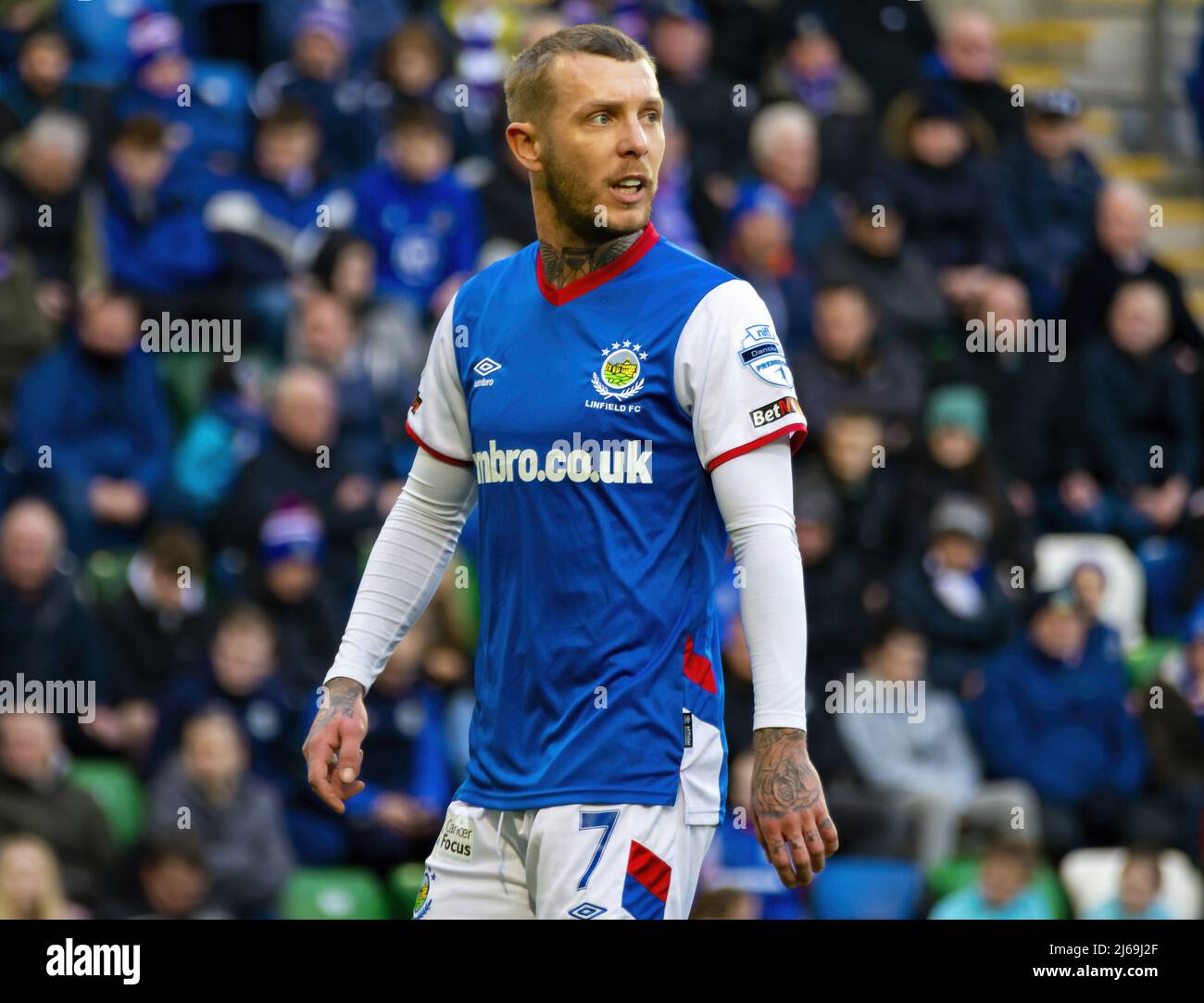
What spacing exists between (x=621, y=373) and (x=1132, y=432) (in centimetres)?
703

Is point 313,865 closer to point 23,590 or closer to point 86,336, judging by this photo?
point 23,590

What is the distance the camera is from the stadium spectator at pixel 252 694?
8562 mm

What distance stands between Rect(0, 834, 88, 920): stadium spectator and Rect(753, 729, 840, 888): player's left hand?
4449mm

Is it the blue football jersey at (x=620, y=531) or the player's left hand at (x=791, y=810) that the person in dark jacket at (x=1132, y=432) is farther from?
the player's left hand at (x=791, y=810)

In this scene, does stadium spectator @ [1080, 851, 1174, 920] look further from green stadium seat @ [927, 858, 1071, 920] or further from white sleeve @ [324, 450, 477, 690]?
white sleeve @ [324, 450, 477, 690]

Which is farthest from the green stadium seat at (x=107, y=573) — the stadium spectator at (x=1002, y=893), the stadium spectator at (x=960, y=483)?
the stadium spectator at (x=1002, y=893)

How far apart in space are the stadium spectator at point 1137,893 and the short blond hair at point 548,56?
5201 millimetres

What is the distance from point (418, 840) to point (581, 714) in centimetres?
459

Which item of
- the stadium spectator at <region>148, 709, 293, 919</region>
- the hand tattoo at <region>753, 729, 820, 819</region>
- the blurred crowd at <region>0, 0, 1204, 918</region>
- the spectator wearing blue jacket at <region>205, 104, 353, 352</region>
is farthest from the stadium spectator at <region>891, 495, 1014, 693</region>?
the hand tattoo at <region>753, 729, 820, 819</region>

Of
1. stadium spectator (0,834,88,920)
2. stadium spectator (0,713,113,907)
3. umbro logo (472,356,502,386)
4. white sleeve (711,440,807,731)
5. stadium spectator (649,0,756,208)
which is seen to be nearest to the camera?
white sleeve (711,440,807,731)

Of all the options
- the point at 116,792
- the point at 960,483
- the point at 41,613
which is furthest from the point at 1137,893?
the point at 41,613

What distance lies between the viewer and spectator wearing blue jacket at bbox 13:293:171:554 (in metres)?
9.11

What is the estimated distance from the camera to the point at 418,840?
28.1ft

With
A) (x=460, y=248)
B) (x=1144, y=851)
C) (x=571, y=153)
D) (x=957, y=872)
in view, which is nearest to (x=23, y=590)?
(x=460, y=248)
